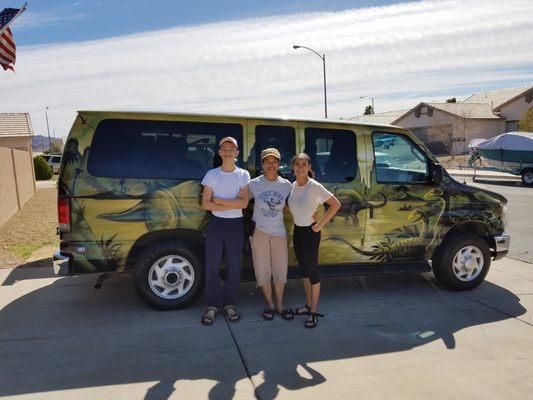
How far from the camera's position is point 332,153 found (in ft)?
18.0

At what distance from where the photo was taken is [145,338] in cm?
447

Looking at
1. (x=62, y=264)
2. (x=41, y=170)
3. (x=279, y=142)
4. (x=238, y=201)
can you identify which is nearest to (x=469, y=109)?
(x=41, y=170)

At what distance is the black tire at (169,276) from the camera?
4.96 metres

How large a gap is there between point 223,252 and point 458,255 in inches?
112

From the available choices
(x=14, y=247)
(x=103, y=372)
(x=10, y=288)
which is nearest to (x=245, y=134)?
(x=103, y=372)

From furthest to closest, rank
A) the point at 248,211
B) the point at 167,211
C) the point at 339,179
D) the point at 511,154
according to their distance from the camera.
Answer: the point at 511,154
the point at 339,179
the point at 248,211
the point at 167,211

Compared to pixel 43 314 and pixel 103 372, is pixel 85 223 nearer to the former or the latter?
pixel 43 314

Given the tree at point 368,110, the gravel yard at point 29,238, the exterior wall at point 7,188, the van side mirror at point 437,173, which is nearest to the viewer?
the van side mirror at point 437,173

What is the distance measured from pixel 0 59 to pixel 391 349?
9697 millimetres

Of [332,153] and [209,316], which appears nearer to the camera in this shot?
[209,316]

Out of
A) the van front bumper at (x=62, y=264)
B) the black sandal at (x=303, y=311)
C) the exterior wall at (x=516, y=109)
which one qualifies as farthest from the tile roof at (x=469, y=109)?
the van front bumper at (x=62, y=264)

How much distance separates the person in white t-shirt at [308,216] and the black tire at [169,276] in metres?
1.08

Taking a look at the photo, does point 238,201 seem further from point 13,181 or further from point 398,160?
point 13,181

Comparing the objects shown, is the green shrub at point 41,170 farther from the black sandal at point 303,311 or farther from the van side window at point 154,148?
the black sandal at point 303,311
